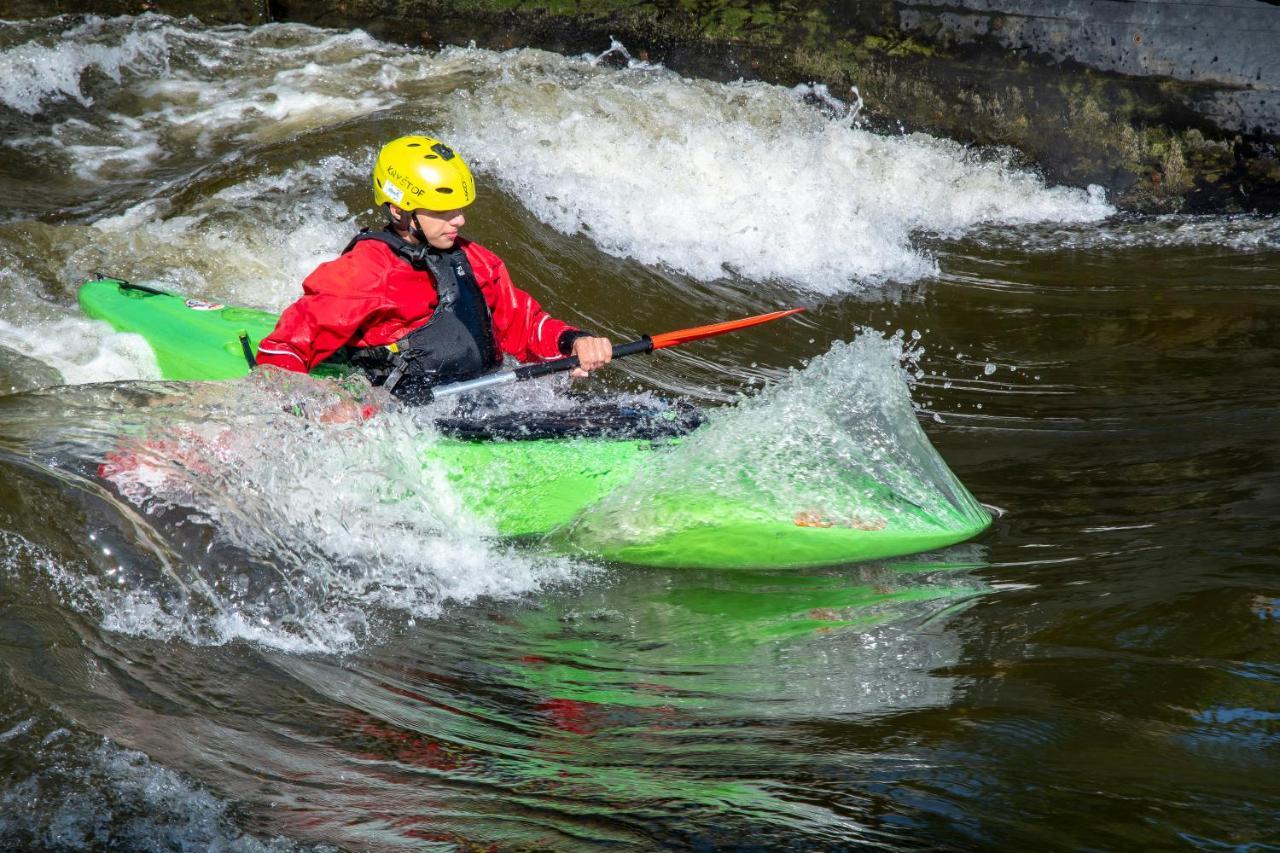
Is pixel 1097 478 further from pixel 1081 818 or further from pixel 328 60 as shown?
pixel 328 60

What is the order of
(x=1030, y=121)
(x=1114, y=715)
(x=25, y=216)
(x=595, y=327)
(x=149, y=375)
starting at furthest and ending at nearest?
(x=1030, y=121) → (x=25, y=216) → (x=595, y=327) → (x=149, y=375) → (x=1114, y=715)

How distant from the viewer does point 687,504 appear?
3930 millimetres

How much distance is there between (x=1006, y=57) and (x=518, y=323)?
6136mm

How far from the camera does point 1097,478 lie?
14.6 ft

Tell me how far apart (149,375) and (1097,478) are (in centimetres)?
406

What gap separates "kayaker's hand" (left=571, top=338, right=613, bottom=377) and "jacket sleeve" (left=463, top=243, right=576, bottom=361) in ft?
0.74

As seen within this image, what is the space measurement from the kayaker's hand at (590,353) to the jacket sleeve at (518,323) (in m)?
0.22

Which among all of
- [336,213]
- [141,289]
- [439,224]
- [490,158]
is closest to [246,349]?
[439,224]

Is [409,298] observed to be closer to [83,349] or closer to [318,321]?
[318,321]

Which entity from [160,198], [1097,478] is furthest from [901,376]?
[160,198]

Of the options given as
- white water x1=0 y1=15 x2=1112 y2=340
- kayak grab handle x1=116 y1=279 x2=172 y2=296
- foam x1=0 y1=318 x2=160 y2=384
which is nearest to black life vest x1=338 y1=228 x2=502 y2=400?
foam x1=0 y1=318 x2=160 y2=384

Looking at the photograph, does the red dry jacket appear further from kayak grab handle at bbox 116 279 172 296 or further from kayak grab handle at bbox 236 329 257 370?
kayak grab handle at bbox 116 279 172 296

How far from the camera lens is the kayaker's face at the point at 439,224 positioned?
4070 mm

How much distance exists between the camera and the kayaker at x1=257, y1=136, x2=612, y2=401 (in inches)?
156
